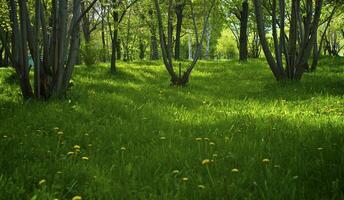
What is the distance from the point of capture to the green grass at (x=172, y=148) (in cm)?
366

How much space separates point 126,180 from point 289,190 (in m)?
1.50

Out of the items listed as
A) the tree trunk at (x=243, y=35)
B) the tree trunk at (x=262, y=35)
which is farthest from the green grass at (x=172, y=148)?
the tree trunk at (x=243, y=35)

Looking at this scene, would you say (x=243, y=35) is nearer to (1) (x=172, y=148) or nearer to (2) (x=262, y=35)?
(2) (x=262, y=35)

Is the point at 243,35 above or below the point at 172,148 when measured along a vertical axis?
above

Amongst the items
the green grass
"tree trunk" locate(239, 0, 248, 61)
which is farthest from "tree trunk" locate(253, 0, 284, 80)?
"tree trunk" locate(239, 0, 248, 61)

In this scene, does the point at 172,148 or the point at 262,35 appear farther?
the point at 262,35

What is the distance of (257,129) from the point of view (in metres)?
5.93

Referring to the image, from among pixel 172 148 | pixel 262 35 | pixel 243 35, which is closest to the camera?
pixel 172 148

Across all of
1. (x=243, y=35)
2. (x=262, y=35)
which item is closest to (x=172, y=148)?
(x=262, y=35)

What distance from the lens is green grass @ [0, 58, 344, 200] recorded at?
366 centimetres

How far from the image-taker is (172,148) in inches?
196

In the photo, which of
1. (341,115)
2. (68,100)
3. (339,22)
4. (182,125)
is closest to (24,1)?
(68,100)

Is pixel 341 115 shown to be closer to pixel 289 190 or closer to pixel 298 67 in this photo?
pixel 289 190

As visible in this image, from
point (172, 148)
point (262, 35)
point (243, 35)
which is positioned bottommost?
point (172, 148)
